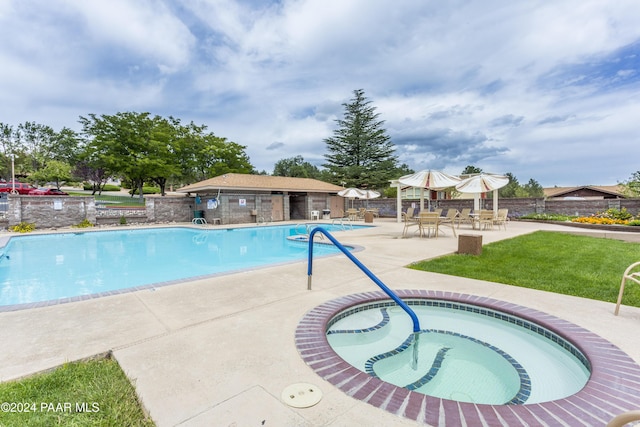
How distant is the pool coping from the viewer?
5.91 ft

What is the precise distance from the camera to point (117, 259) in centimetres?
954

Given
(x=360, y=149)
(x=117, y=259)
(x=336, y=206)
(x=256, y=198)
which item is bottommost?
(x=117, y=259)

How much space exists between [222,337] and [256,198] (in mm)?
18503

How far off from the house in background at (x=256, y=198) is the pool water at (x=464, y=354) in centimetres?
1680

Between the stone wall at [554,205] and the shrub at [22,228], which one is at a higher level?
the stone wall at [554,205]

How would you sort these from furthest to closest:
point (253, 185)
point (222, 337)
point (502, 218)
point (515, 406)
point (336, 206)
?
point (336, 206), point (253, 185), point (502, 218), point (222, 337), point (515, 406)

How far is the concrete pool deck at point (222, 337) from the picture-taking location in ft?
6.26

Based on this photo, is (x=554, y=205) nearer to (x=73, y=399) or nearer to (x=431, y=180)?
(x=431, y=180)

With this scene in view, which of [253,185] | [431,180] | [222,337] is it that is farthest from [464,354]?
[253,185]

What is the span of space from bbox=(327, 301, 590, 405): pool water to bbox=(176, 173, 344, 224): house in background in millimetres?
16797

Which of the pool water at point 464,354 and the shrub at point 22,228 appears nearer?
the pool water at point 464,354

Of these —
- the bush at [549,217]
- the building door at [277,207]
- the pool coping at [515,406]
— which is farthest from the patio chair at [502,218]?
the building door at [277,207]

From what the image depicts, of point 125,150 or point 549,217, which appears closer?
point 549,217

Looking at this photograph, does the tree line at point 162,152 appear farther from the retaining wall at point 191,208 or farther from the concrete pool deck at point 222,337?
the concrete pool deck at point 222,337
